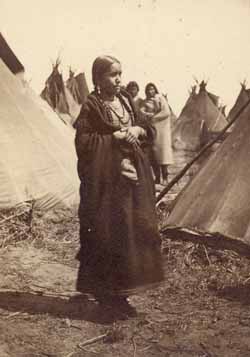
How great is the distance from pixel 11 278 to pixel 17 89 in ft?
7.20

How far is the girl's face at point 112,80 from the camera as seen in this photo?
258cm

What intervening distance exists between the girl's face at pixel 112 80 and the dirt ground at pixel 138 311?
118cm

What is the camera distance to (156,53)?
3559 millimetres

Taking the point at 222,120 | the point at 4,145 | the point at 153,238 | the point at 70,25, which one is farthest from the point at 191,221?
the point at 222,120

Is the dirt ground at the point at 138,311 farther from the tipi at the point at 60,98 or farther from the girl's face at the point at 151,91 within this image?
the tipi at the point at 60,98

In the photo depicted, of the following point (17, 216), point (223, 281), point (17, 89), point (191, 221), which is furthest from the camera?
point (17, 89)

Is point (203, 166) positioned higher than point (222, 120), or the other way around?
point (203, 166)

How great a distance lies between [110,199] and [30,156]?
2.13 m

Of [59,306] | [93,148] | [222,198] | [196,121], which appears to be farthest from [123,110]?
[196,121]

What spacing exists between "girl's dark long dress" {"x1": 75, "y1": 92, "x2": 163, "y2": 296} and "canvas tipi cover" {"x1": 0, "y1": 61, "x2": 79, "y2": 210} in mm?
1876

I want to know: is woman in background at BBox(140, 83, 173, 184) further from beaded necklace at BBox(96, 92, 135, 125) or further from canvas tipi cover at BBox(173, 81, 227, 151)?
canvas tipi cover at BBox(173, 81, 227, 151)

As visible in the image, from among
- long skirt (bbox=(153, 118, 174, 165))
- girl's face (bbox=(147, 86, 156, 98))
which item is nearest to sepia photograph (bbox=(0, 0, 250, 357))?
girl's face (bbox=(147, 86, 156, 98))

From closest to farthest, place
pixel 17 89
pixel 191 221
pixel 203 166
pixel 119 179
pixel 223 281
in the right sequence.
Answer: pixel 119 179
pixel 223 281
pixel 191 221
pixel 203 166
pixel 17 89

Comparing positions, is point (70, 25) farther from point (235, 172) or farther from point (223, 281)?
point (223, 281)
